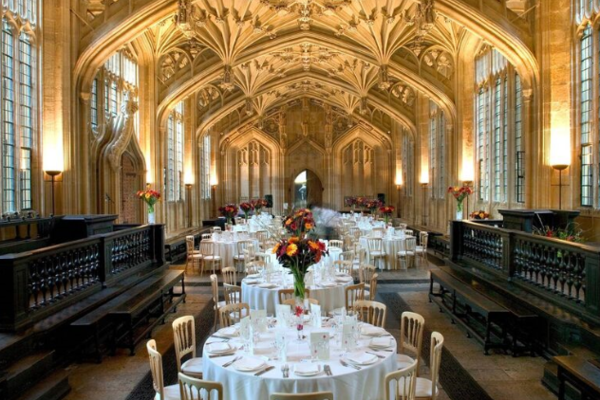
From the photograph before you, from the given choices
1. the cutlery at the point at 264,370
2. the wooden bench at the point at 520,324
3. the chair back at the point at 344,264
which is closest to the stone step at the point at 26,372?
the cutlery at the point at 264,370

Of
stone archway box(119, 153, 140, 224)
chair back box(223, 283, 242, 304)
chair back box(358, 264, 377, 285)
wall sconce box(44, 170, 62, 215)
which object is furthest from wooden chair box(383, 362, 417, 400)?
stone archway box(119, 153, 140, 224)

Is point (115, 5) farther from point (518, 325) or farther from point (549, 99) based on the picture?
point (518, 325)

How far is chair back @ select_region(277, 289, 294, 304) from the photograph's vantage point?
5676 mm

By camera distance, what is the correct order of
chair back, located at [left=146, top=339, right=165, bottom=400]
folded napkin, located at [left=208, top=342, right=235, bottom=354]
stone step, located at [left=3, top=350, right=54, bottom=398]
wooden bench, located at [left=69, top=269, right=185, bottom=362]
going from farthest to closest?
wooden bench, located at [left=69, top=269, right=185, bottom=362] → stone step, located at [left=3, top=350, right=54, bottom=398] → folded napkin, located at [left=208, top=342, right=235, bottom=354] → chair back, located at [left=146, top=339, right=165, bottom=400]

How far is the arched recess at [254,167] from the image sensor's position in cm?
2955

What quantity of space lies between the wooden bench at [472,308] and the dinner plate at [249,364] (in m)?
3.32

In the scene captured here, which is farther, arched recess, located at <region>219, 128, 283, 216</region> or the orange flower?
arched recess, located at <region>219, 128, 283, 216</region>

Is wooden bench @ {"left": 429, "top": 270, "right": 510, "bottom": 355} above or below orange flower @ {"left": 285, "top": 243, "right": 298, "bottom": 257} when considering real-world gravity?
below

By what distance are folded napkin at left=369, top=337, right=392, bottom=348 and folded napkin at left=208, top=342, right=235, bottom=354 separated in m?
1.18

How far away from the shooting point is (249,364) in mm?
3584

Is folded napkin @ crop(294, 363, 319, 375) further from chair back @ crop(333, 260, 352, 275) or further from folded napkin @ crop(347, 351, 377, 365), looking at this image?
chair back @ crop(333, 260, 352, 275)

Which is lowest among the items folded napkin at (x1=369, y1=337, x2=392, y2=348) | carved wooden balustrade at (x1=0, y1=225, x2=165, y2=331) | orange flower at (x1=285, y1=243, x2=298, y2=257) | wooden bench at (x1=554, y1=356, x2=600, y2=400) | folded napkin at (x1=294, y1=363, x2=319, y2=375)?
wooden bench at (x1=554, y1=356, x2=600, y2=400)

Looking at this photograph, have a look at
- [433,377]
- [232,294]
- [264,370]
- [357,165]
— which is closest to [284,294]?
[232,294]

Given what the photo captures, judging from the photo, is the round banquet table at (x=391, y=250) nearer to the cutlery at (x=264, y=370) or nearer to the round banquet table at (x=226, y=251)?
the round banquet table at (x=226, y=251)
